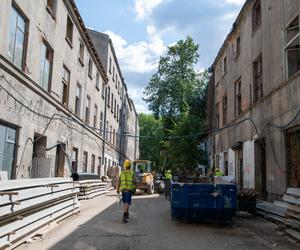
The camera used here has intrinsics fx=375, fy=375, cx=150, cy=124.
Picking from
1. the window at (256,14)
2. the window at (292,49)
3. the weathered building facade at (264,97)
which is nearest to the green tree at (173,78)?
the weathered building facade at (264,97)

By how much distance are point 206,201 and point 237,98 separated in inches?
486

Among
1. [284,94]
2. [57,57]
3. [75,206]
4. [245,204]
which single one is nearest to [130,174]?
[75,206]

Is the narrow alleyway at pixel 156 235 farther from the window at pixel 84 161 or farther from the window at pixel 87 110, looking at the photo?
the window at pixel 87 110

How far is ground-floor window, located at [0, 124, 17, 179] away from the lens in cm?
1119

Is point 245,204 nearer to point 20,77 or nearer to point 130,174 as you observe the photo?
point 130,174

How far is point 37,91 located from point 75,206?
4.47 m

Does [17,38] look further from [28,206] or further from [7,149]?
[28,206]

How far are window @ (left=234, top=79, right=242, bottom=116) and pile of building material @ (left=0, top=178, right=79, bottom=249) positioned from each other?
12.8 m

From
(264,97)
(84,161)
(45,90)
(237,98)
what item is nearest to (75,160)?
(84,161)

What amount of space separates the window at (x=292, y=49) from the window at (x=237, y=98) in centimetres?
754

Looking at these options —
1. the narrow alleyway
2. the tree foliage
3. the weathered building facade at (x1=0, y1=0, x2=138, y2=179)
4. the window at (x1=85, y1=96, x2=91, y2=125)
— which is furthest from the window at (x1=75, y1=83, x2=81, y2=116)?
the tree foliage

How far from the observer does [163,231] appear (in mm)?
9281

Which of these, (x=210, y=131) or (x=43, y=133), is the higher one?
(x=210, y=131)

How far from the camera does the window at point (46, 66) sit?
14.9m
